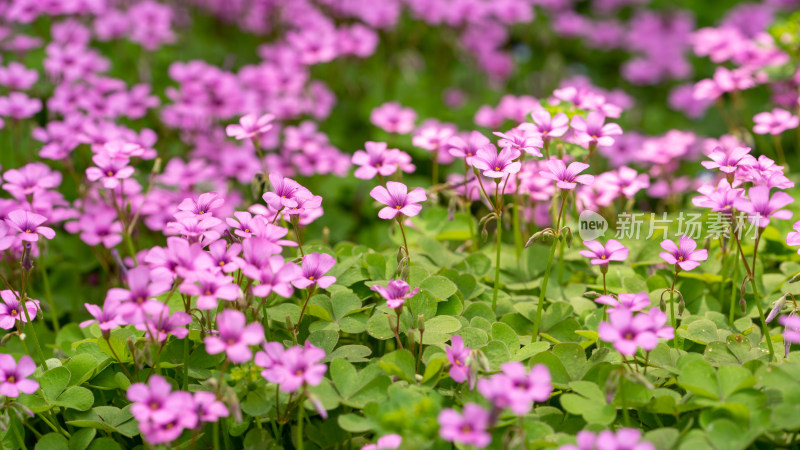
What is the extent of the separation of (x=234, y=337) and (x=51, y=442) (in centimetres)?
77

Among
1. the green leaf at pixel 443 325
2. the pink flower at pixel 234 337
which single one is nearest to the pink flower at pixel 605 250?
the green leaf at pixel 443 325

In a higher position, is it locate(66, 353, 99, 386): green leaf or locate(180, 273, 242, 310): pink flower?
locate(180, 273, 242, 310): pink flower

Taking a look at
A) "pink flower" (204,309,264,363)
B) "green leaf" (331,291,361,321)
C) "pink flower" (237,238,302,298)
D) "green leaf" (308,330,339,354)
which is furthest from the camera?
"green leaf" (331,291,361,321)

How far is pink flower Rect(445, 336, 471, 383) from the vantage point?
207 centimetres

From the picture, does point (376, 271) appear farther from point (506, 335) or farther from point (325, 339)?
point (506, 335)

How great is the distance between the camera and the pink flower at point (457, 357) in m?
2.07

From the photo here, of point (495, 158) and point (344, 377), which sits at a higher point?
point (495, 158)

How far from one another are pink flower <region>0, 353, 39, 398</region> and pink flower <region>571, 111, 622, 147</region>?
182 centimetres

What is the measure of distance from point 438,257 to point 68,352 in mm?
1375

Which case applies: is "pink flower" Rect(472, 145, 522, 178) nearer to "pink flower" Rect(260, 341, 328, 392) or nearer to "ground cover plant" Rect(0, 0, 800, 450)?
"ground cover plant" Rect(0, 0, 800, 450)

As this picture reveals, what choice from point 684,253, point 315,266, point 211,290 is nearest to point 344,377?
point 315,266

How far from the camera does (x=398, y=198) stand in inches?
94.9

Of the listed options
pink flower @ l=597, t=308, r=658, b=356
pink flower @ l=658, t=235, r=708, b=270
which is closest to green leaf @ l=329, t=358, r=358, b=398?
pink flower @ l=597, t=308, r=658, b=356

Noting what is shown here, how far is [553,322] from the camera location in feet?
8.46
